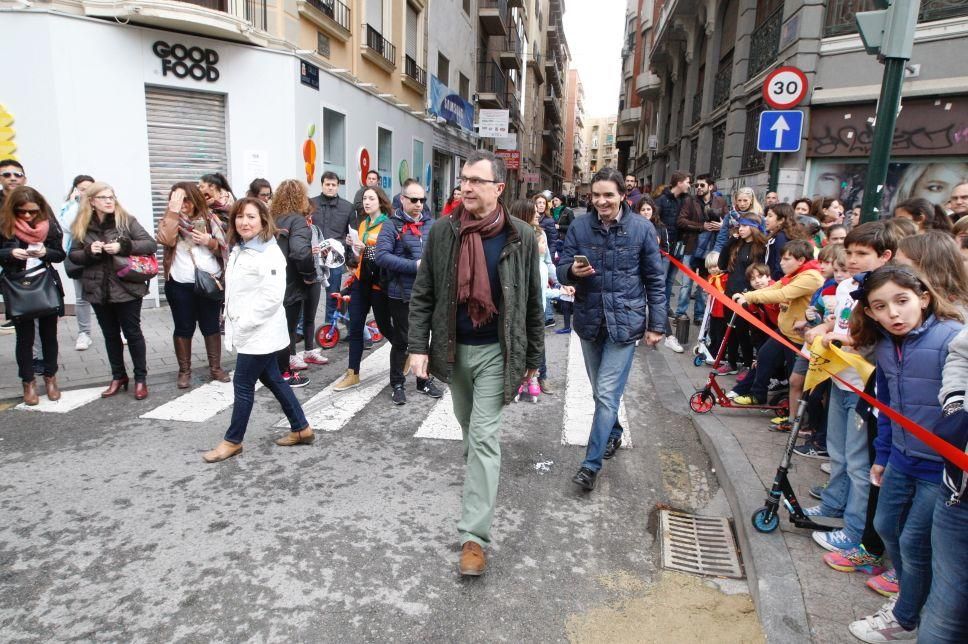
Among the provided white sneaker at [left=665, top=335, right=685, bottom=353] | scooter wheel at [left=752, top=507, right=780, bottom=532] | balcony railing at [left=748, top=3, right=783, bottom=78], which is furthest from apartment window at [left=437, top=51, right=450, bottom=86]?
scooter wheel at [left=752, top=507, right=780, bottom=532]

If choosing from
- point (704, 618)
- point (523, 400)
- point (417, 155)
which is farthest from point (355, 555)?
point (417, 155)

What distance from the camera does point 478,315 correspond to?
3275 mm

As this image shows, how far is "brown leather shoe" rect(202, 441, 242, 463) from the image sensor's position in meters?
4.42

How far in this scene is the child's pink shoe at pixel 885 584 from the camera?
9.50 ft

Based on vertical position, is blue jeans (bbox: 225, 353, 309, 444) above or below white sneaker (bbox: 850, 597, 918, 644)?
above

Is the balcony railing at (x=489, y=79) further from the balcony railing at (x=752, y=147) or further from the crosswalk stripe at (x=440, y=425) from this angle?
the crosswalk stripe at (x=440, y=425)

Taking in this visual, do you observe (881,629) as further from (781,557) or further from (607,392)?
(607,392)

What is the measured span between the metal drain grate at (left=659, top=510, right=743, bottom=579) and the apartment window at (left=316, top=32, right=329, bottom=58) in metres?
12.3

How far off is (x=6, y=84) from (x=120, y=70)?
1515 mm

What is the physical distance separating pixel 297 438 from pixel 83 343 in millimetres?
4241

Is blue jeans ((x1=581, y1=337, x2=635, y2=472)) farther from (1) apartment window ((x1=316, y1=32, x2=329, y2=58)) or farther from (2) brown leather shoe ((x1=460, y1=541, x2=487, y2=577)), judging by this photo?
(1) apartment window ((x1=316, y1=32, x2=329, y2=58))

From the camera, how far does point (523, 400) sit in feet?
20.1

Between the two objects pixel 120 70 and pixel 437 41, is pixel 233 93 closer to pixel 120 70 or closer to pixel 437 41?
pixel 120 70

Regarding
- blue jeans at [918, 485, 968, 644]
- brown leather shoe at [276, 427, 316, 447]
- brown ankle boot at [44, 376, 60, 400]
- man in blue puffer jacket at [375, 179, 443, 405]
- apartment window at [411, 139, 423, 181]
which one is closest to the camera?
blue jeans at [918, 485, 968, 644]
